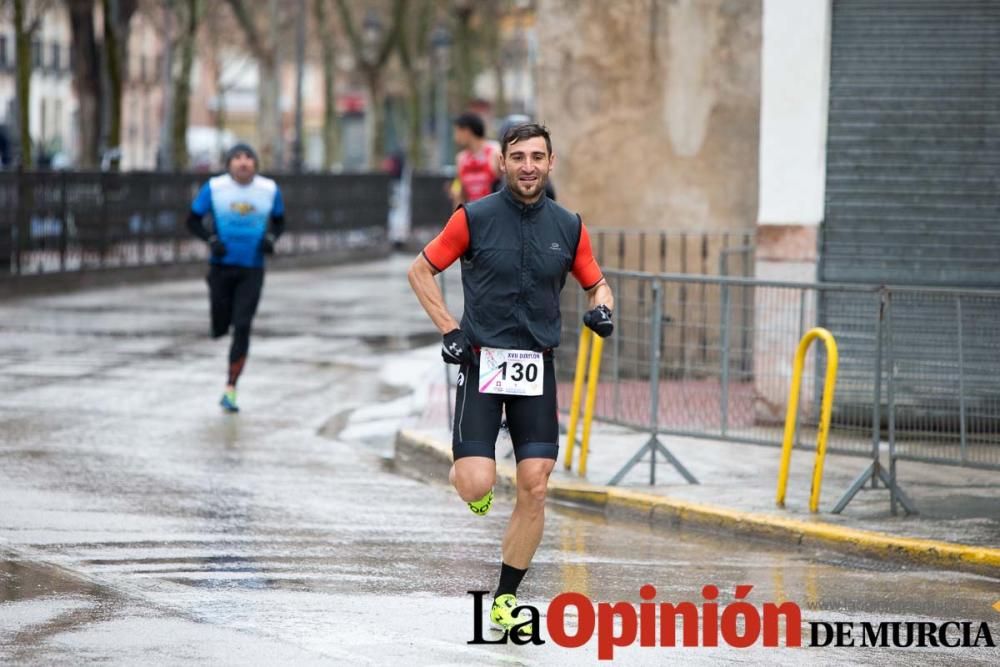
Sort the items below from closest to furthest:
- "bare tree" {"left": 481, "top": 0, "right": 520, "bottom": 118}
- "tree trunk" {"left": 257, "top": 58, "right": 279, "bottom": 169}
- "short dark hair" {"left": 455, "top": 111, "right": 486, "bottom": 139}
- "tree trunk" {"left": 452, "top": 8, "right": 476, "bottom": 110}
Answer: "short dark hair" {"left": 455, "top": 111, "right": 486, "bottom": 139}
"tree trunk" {"left": 257, "top": 58, "right": 279, "bottom": 169}
"tree trunk" {"left": 452, "top": 8, "right": 476, "bottom": 110}
"bare tree" {"left": 481, "top": 0, "right": 520, "bottom": 118}

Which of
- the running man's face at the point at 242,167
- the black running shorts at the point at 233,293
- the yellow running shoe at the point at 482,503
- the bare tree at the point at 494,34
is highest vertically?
the bare tree at the point at 494,34

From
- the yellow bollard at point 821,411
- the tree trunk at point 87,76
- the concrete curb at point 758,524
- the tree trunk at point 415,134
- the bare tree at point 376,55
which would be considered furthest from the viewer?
the tree trunk at point 415,134

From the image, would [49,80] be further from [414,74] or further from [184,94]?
[184,94]

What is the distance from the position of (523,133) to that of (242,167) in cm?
788

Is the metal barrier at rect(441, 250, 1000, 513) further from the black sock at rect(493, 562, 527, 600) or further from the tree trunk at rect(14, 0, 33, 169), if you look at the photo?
the tree trunk at rect(14, 0, 33, 169)

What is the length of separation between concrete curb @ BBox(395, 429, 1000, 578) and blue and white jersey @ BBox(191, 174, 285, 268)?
3.15 metres

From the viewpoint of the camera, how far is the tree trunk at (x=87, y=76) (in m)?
36.6

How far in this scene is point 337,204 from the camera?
126ft

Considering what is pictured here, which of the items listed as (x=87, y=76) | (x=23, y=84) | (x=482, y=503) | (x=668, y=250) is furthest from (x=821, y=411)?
(x=87, y=76)

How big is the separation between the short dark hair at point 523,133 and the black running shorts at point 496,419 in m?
0.85

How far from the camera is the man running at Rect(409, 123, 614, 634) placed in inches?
317

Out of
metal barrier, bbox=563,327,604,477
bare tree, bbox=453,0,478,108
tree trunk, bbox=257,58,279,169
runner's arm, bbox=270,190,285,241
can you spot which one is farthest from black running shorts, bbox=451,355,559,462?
bare tree, bbox=453,0,478,108

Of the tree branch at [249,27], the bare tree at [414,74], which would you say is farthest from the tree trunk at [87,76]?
the bare tree at [414,74]

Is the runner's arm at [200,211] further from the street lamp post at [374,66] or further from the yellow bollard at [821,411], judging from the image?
the street lamp post at [374,66]
